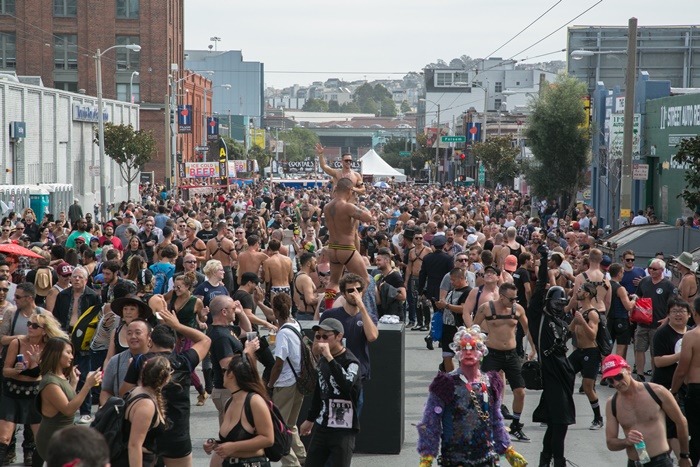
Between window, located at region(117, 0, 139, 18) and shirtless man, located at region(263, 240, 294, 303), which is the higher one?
window, located at region(117, 0, 139, 18)

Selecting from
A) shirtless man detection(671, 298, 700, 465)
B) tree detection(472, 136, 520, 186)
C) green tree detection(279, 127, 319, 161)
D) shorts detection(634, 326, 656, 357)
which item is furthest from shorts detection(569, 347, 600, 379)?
green tree detection(279, 127, 319, 161)

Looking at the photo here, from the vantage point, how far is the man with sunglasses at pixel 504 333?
10.4 meters

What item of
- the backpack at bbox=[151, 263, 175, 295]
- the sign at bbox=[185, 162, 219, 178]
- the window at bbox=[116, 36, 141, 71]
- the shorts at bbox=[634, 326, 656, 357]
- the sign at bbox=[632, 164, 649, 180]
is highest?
the window at bbox=[116, 36, 141, 71]

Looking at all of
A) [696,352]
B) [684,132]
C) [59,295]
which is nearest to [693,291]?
[696,352]

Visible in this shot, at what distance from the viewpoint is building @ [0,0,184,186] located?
71.7m

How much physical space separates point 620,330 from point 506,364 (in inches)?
142

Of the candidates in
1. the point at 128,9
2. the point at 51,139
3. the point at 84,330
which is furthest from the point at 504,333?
the point at 128,9

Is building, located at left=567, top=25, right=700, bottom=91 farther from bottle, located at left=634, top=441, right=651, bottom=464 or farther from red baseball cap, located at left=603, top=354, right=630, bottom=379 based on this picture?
bottle, located at left=634, top=441, right=651, bottom=464

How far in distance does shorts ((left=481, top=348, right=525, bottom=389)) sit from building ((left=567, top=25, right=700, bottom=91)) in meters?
38.1

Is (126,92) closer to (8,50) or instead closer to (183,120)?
(8,50)

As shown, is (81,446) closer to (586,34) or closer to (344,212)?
(344,212)

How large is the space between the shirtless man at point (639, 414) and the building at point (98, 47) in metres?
66.1

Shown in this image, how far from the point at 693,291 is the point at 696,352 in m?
3.71

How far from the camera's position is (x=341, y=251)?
42.1ft
